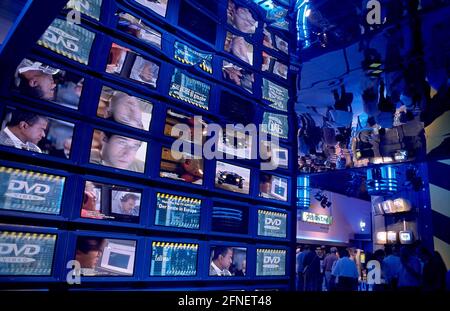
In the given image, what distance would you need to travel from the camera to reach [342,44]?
503cm

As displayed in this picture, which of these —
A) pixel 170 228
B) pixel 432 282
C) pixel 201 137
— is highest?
→ pixel 201 137

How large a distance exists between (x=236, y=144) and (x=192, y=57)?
1165 mm

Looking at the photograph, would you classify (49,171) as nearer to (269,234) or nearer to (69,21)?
(69,21)

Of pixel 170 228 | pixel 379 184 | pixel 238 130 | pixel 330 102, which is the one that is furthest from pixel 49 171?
pixel 379 184

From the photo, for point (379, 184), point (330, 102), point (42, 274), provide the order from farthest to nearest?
point (379, 184) → point (330, 102) → point (42, 274)

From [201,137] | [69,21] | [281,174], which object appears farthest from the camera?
[281,174]

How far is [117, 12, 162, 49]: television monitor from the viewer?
329 centimetres

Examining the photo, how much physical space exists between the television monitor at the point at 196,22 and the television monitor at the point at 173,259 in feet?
7.84

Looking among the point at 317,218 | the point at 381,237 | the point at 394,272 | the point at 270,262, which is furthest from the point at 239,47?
the point at 381,237

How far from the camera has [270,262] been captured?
4488 millimetres

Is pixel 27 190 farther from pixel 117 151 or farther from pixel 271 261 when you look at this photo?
pixel 271 261

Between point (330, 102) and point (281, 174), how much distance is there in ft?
9.86

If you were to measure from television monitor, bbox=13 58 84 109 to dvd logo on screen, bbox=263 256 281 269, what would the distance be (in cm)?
297

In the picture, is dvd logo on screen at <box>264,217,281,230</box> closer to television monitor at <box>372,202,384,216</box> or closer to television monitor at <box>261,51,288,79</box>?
television monitor at <box>261,51,288,79</box>
